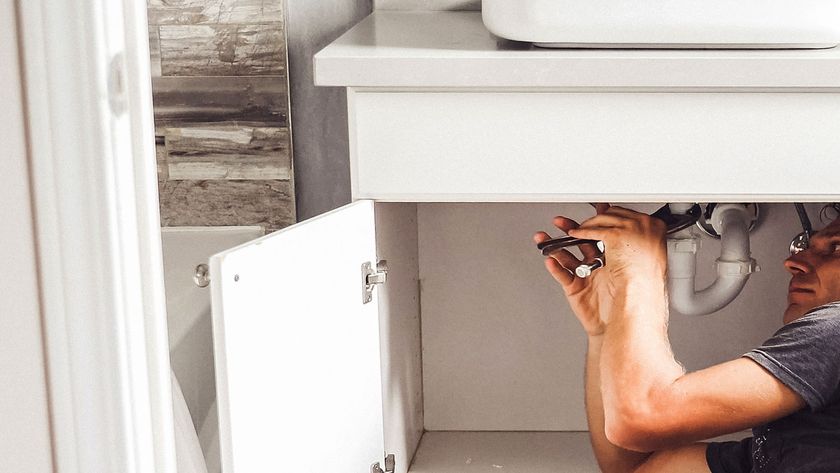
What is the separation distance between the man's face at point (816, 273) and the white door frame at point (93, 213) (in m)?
1.03

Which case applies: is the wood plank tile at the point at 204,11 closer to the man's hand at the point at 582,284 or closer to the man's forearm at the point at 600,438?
the man's hand at the point at 582,284

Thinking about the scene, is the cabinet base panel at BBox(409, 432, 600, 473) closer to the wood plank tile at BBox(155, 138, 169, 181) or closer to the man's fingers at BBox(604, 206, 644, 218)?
the man's fingers at BBox(604, 206, 644, 218)

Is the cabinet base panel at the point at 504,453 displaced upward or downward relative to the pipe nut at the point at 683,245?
downward

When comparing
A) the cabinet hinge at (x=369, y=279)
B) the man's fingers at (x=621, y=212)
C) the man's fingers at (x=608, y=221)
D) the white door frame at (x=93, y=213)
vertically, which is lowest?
the cabinet hinge at (x=369, y=279)

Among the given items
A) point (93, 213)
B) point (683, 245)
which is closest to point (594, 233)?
point (683, 245)

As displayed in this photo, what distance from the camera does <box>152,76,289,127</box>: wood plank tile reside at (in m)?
1.37

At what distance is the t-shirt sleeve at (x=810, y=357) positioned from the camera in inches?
36.4

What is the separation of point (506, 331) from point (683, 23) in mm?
682

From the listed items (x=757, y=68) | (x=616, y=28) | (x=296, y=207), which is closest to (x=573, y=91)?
(x=616, y=28)

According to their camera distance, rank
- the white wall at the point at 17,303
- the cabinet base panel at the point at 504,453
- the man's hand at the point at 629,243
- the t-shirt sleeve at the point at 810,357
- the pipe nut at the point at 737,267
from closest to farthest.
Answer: the white wall at the point at 17,303
the t-shirt sleeve at the point at 810,357
the man's hand at the point at 629,243
the pipe nut at the point at 737,267
the cabinet base panel at the point at 504,453

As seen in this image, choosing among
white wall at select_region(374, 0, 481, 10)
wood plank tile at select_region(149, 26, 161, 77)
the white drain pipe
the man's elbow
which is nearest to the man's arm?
the man's elbow

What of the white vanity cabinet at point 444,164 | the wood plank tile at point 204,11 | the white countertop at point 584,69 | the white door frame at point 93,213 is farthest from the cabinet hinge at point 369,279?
the white door frame at point 93,213

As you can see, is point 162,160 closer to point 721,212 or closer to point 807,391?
point 721,212

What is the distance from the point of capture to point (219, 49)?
54.0 inches
